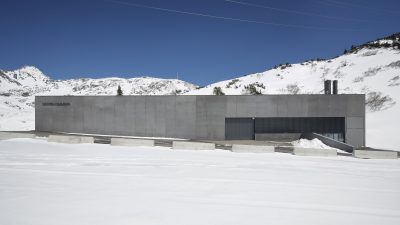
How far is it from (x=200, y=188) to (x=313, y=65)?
8140cm

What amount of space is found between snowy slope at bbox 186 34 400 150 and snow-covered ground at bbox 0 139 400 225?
23.3 m

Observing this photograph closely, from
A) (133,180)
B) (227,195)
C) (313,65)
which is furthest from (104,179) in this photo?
(313,65)

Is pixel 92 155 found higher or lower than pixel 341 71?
lower

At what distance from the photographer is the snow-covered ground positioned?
788cm

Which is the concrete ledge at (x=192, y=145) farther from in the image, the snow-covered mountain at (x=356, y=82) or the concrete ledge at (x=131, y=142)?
the snow-covered mountain at (x=356, y=82)

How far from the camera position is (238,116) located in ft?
107

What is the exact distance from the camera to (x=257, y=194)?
10.1 meters

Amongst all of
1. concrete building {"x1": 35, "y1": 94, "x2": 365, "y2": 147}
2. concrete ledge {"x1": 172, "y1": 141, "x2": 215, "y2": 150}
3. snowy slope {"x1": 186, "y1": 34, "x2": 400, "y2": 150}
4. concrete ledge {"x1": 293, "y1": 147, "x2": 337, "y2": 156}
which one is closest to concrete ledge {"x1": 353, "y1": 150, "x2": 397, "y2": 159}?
concrete ledge {"x1": 293, "y1": 147, "x2": 337, "y2": 156}

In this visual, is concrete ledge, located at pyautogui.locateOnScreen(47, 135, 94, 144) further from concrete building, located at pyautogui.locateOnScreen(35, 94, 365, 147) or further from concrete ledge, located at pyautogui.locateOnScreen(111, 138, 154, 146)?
concrete building, located at pyautogui.locateOnScreen(35, 94, 365, 147)

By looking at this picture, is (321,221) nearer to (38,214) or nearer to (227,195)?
(227,195)

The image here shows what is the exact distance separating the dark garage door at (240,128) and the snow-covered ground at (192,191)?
1544 centimetres

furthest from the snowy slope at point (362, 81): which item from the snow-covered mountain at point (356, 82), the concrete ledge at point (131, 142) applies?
the concrete ledge at point (131, 142)

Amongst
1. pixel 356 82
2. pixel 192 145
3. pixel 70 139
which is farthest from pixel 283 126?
pixel 356 82

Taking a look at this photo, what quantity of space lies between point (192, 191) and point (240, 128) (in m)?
23.3
